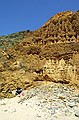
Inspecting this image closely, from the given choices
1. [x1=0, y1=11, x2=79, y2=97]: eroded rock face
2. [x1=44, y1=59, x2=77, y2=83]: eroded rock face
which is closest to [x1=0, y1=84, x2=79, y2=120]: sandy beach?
[x1=44, y1=59, x2=77, y2=83]: eroded rock face

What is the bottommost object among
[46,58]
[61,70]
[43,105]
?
[43,105]

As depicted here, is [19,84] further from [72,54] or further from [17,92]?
[72,54]

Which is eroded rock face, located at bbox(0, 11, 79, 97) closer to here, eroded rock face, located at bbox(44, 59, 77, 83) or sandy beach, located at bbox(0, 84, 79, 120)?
eroded rock face, located at bbox(44, 59, 77, 83)

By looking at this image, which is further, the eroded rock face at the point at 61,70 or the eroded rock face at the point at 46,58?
the eroded rock face at the point at 46,58

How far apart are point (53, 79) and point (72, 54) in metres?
2.52

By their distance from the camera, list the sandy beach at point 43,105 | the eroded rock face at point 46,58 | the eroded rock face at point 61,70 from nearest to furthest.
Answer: the sandy beach at point 43,105 < the eroded rock face at point 61,70 < the eroded rock face at point 46,58

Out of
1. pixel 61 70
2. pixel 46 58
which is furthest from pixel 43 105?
pixel 46 58

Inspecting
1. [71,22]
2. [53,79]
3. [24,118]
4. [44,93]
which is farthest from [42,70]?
[24,118]

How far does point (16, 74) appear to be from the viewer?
25.2 m

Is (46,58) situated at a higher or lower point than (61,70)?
higher

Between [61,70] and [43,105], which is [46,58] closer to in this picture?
[61,70]

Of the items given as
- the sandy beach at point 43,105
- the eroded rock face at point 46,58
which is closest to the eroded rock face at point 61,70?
the eroded rock face at point 46,58

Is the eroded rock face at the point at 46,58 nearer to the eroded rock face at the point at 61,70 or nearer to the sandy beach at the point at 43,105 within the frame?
the eroded rock face at the point at 61,70

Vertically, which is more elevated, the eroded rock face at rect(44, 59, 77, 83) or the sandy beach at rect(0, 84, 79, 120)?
the eroded rock face at rect(44, 59, 77, 83)
